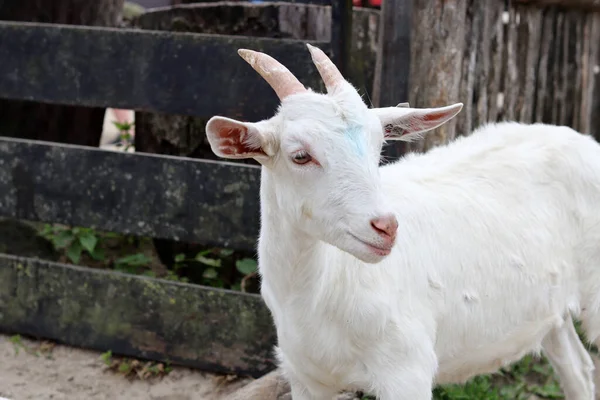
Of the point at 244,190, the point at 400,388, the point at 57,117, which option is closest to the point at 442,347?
the point at 400,388

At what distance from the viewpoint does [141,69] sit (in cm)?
536

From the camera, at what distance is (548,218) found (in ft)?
13.8

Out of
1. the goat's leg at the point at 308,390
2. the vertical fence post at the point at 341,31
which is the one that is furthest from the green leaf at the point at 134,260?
the goat's leg at the point at 308,390

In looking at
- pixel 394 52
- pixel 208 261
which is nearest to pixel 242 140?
pixel 394 52

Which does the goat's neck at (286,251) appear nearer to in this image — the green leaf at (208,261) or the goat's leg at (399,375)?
the goat's leg at (399,375)

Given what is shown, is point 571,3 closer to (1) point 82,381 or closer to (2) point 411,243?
(2) point 411,243

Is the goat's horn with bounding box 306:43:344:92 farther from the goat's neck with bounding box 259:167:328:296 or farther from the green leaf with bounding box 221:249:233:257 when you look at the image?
the green leaf with bounding box 221:249:233:257

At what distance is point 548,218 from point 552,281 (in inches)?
11.3

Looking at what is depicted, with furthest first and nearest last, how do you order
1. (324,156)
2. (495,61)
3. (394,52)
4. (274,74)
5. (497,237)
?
(495,61)
(394,52)
(497,237)
(274,74)
(324,156)

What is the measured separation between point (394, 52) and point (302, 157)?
175cm

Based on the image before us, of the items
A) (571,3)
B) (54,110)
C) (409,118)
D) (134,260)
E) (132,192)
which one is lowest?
(134,260)

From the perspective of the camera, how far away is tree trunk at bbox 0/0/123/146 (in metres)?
6.79

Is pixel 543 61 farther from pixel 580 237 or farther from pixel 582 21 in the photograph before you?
pixel 580 237

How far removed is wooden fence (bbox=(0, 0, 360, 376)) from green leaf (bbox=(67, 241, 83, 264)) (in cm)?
23
